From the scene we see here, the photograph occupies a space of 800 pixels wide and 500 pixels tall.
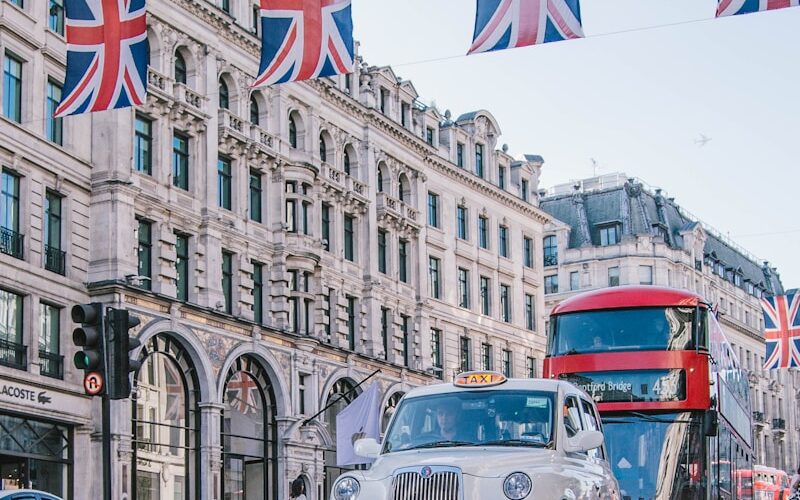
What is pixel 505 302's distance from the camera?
6391 cm

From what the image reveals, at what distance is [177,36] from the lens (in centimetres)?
4262

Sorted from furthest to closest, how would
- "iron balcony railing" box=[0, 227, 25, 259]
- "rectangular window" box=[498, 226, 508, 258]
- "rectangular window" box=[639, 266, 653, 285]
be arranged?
"rectangular window" box=[639, 266, 653, 285] < "rectangular window" box=[498, 226, 508, 258] < "iron balcony railing" box=[0, 227, 25, 259]

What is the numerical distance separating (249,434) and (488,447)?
100 feet

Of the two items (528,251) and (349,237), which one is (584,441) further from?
(528,251)

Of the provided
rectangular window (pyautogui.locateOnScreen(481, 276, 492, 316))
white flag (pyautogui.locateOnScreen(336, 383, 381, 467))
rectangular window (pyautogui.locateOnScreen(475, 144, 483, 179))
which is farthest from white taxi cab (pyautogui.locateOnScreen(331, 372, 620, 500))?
rectangular window (pyautogui.locateOnScreen(475, 144, 483, 179))

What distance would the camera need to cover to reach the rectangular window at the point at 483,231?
62406 mm

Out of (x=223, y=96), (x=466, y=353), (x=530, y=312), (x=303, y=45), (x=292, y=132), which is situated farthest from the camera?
(x=530, y=312)

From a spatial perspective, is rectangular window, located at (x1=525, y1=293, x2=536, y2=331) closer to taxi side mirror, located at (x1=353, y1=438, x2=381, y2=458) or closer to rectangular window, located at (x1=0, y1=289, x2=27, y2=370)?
rectangular window, located at (x1=0, y1=289, x2=27, y2=370)

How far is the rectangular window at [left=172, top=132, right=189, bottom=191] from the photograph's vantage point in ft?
139

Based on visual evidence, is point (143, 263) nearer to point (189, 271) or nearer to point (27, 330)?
point (189, 271)

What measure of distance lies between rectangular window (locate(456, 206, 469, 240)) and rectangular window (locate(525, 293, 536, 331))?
6.24 meters

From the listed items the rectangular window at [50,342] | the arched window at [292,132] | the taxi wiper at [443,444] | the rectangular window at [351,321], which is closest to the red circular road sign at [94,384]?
the taxi wiper at [443,444]

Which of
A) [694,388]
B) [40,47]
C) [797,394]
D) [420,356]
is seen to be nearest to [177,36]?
[40,47]

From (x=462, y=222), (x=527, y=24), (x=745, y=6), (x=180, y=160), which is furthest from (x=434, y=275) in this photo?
(x=745, y=6)
